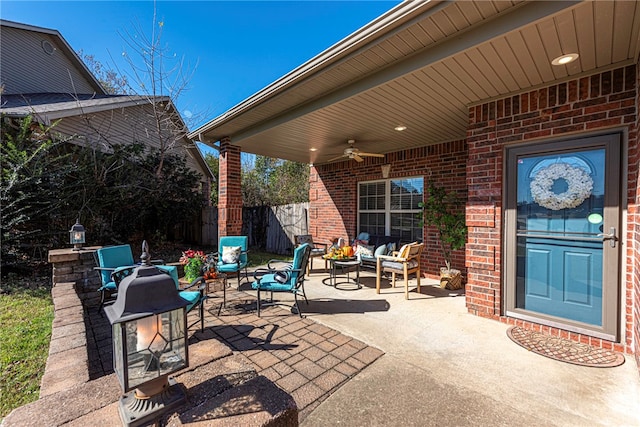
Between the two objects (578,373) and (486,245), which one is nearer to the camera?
(578,373)

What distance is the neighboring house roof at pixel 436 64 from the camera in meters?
1.99

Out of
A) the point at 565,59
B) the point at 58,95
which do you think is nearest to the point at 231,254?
the point at 565,59

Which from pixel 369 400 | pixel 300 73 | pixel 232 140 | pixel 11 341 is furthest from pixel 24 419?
pixel 232 140

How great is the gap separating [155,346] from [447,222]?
180 inches

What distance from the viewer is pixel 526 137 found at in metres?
3.06

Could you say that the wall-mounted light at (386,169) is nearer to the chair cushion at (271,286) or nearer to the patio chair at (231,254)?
the patio chair at (231,254)

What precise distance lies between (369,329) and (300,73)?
288 centimetres

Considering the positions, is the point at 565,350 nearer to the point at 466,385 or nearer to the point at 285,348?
the point at 466,385

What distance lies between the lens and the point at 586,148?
9.09 ft

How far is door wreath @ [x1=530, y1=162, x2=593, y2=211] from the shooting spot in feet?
9.19

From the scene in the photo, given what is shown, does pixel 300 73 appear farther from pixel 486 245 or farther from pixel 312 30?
pixel 312 30

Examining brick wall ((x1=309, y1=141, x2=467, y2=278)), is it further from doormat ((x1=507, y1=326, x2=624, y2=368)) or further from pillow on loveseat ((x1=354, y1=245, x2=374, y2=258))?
doormat ((x1=507, y1=326, x2=624, y2=368))

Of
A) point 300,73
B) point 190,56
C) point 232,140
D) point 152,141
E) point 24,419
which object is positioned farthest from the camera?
point 152,141

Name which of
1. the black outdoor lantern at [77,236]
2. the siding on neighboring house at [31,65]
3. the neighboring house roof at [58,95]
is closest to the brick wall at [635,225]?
the black outdoor lantern at [77,236]
